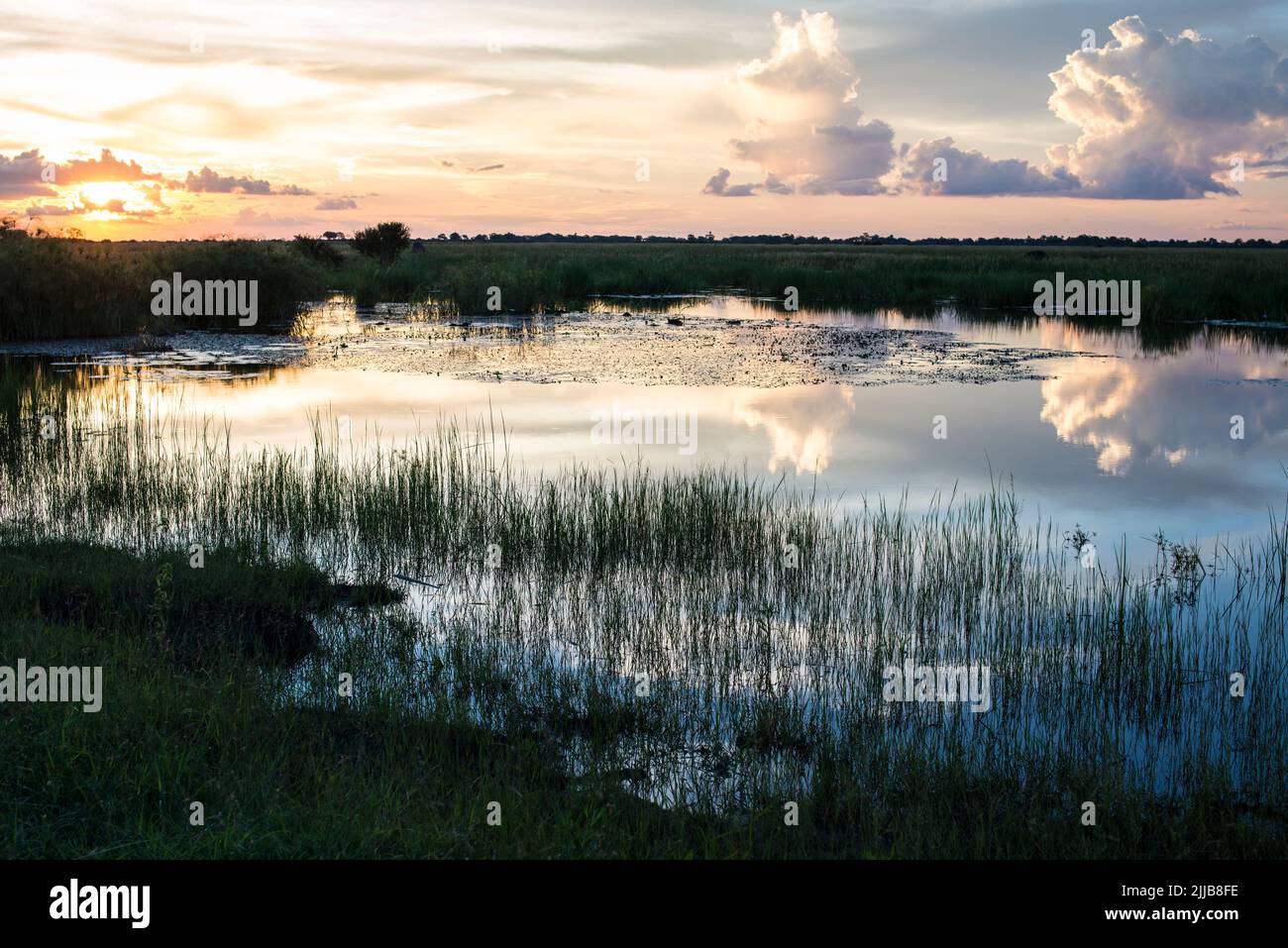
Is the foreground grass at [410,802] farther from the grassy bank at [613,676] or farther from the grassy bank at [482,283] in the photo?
the grassy bank at [482,283]

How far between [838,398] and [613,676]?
12.6 m

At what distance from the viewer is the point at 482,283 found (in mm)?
37406

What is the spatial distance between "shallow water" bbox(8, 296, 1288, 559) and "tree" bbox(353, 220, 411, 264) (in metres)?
25.0

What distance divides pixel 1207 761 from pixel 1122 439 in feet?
37.3

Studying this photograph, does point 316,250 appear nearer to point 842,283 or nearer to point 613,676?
point 842,283

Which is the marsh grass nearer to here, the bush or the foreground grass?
the bush

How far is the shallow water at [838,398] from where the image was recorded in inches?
513

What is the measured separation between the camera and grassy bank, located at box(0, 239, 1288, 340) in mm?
26797

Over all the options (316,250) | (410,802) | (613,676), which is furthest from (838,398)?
(316,250)

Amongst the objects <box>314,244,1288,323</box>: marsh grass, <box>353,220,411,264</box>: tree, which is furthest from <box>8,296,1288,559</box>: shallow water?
<box>353,220,411,264</box>: tree

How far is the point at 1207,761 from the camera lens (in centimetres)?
564

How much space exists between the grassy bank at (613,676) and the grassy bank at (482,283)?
18178mm

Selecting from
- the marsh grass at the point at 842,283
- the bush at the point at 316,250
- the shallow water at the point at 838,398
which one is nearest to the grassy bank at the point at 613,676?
the shallow water at the point at 838,398
